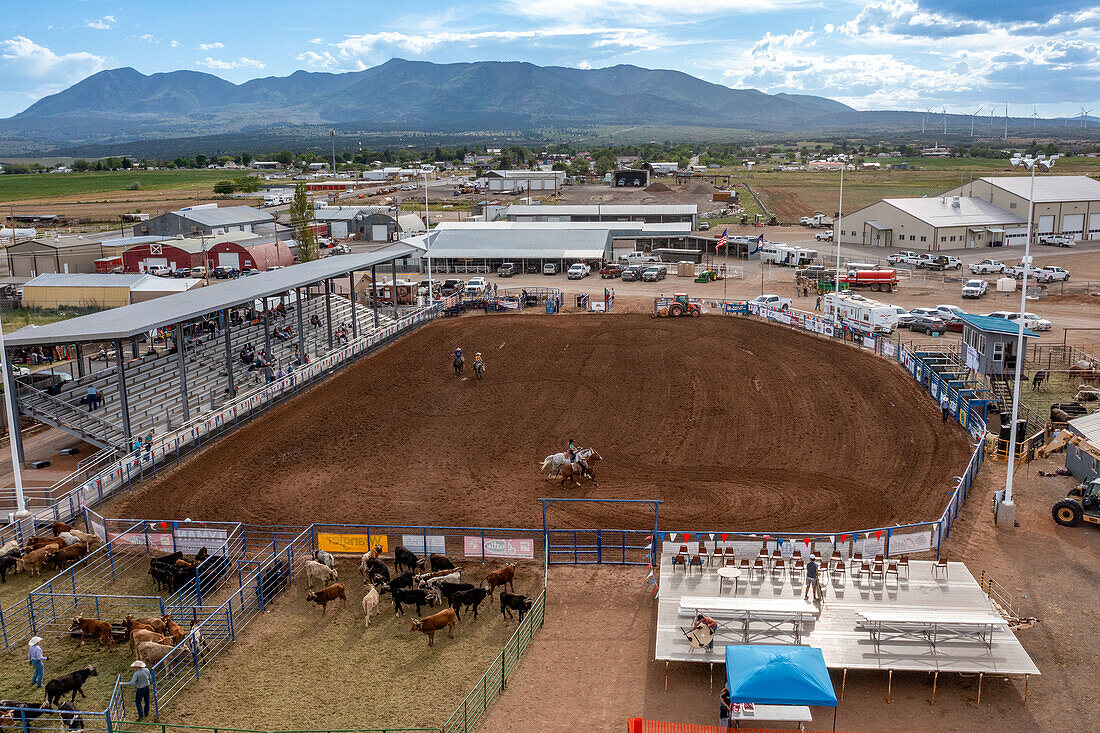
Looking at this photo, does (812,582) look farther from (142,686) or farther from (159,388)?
(159,388)

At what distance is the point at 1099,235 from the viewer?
8075cm

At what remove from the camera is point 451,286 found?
6259 cm

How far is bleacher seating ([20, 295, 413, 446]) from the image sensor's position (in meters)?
28.1

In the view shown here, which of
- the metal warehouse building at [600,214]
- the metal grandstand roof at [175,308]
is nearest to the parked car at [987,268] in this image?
the metal warehouse building at [600,214]

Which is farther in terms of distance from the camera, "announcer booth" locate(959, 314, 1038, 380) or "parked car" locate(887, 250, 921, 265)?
"parked car" locate(887, 250, 921, 265)

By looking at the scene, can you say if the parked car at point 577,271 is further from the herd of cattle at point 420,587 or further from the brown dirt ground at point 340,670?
the brown dirt ground at point 340,670

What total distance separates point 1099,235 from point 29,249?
3738 inches

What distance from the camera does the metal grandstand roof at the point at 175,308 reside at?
1004 inches

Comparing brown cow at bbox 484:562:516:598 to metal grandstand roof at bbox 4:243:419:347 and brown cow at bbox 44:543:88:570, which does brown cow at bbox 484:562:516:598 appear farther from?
metal grandstand roof at bbox 4:243:419:347

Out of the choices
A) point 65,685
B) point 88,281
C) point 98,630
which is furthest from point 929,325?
point 88,281

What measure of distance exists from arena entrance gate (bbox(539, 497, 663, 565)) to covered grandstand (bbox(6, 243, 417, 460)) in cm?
1495

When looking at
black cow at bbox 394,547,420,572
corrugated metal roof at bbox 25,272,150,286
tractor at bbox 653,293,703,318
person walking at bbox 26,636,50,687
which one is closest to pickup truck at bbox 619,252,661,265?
tractor at bbox 653,293,703,318

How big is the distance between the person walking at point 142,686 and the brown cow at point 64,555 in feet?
24.0

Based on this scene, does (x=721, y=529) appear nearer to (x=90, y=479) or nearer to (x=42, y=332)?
(x=90, y=479)
